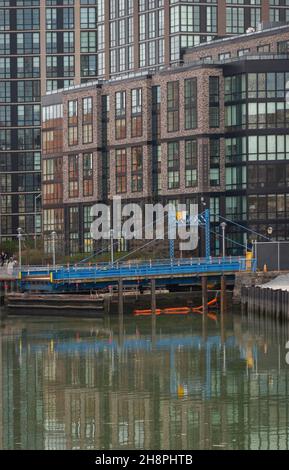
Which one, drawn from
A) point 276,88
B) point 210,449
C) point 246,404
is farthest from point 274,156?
point 210,449

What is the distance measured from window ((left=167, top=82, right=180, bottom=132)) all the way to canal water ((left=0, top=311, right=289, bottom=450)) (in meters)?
49.5

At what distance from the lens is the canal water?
6256cm

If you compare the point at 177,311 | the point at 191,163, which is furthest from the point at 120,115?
the point at 177,311

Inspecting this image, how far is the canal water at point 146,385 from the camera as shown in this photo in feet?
205

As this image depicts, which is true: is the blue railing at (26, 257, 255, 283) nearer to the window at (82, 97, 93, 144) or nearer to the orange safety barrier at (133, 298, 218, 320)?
the orange safety barrier at (133, 298, 218, 320)

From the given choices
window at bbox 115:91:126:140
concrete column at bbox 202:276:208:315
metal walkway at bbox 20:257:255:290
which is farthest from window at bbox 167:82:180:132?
concrete column at bbox 202:276:208:315

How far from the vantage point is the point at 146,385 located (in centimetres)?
7712

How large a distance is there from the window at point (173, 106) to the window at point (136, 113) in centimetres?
466

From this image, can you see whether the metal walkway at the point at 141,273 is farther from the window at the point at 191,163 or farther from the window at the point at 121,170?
the window at the point at 121,170

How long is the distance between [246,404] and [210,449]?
10946 millimetres

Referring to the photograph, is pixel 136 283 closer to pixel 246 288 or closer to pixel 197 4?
pixel 246 288

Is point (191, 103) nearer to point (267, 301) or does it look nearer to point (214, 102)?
point (214, 102)

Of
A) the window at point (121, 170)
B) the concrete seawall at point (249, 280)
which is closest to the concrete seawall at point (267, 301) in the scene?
the concrete seawall at point (249, 280)

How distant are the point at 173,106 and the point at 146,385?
84.9m
